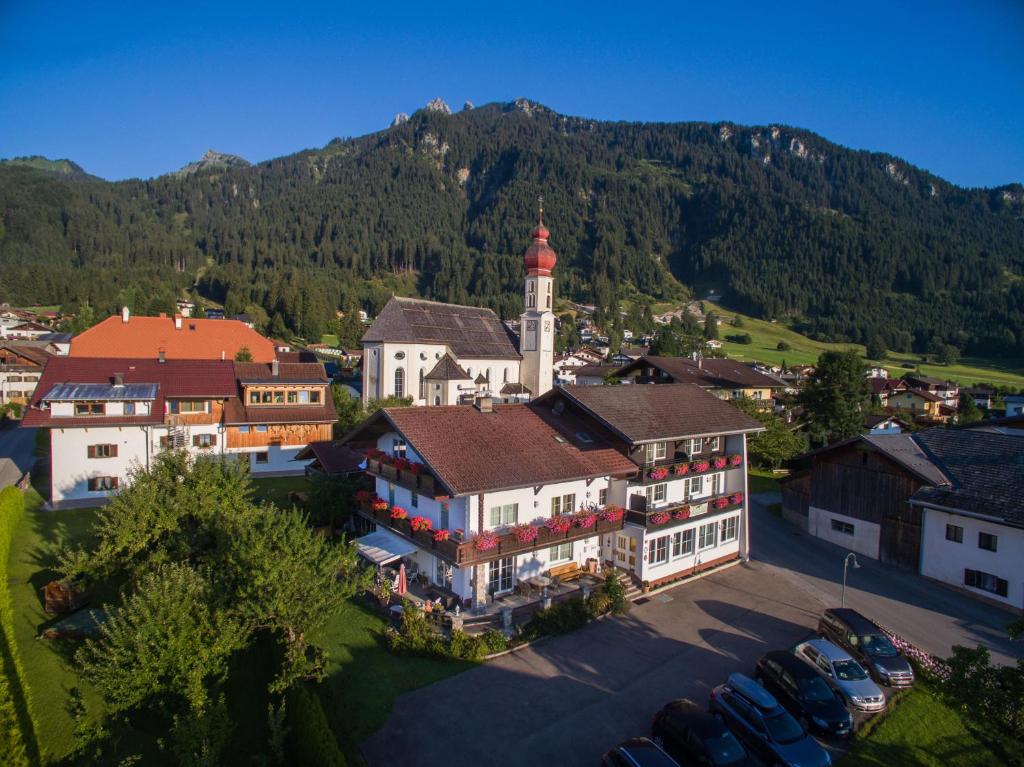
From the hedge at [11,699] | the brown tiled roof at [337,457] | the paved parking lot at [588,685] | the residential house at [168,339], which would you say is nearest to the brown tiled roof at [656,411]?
the paved parking lot at [588,685]

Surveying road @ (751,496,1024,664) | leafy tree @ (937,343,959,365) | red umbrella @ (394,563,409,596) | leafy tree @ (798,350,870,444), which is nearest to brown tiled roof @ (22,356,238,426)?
red umbrella @ (394,563,409,596)

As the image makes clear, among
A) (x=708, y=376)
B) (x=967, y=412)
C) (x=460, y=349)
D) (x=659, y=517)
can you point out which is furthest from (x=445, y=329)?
(x=967, y=412)

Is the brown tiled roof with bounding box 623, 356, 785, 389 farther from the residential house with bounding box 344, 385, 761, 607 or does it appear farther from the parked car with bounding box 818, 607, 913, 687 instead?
the parked car with bounding box 818, 607, 913, 687

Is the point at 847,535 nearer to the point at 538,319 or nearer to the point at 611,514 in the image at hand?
the point at 611,514

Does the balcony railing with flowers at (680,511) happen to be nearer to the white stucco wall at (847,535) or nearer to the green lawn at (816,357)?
the white stucco wall at (847,535)

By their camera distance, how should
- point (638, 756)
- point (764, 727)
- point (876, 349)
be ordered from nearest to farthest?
1. point (638, 756)
2. point (764, 727)
3. point (876, 349)
